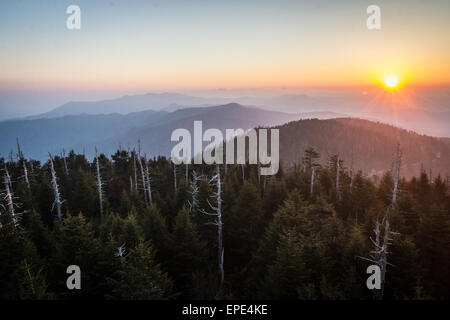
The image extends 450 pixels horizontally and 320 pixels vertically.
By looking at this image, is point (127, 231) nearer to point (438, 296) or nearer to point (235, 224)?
point (235, 224)

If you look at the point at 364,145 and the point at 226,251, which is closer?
the point at 226,251

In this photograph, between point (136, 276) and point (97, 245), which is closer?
point (136, 276)

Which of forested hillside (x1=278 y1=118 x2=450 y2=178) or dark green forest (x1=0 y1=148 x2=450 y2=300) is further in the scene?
forested hillside (x1=278 y1=118 x2=450 y2=178)

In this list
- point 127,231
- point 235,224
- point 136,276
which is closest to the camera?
point 136,276

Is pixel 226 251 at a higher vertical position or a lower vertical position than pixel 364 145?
lower

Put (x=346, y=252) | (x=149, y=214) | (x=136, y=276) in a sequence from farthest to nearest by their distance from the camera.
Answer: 1. (x=149, y=214)
2. (x=346, y=252)
3. (x=136, y=276)

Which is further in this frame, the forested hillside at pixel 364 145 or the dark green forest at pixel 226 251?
the forested hillside at pixel 364 145

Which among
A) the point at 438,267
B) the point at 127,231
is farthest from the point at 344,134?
the point at 127,231
